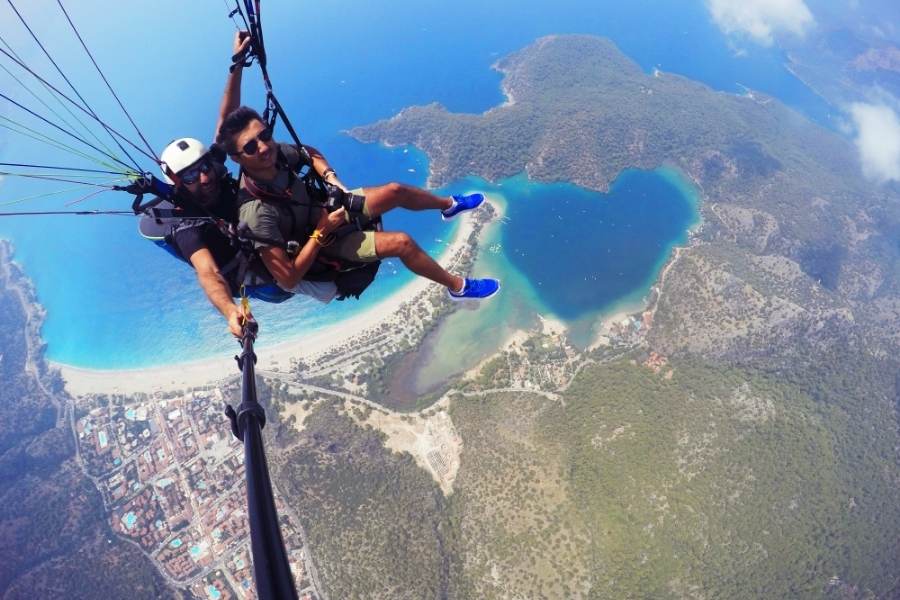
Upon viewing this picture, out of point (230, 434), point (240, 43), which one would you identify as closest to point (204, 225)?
point (240, 43)

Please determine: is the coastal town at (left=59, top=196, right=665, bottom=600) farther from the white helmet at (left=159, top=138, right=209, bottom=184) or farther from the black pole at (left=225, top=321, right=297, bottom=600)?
the black pole at (left=225, top=321, right=297, bottom=600)

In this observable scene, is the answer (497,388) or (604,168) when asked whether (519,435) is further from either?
(604,168)

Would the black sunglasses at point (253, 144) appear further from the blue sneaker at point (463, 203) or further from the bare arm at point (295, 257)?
the blue sneaker at point (463, 203)

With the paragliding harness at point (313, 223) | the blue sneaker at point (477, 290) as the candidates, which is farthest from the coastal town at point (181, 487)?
the paragliding harness at point (313, 223)

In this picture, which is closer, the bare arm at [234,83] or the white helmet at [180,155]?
the white helmet at [180,155]

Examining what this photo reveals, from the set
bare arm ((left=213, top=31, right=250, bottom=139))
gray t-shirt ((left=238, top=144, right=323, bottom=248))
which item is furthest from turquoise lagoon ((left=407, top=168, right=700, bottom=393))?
gray t-shirt ((left=238, top=144, right=323, bottom=248))

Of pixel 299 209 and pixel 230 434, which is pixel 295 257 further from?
pixel 230 434
